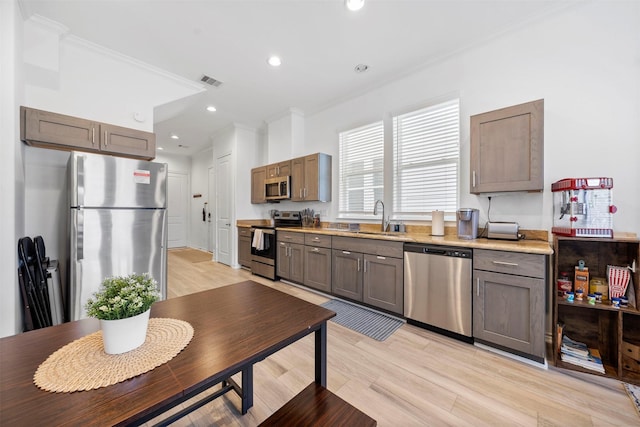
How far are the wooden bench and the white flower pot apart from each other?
57 cm

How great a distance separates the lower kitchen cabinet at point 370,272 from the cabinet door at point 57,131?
2.98 metres

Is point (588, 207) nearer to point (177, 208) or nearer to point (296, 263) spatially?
point (296, 263)

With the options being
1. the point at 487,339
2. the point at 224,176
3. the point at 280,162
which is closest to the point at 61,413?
the point at 487,339

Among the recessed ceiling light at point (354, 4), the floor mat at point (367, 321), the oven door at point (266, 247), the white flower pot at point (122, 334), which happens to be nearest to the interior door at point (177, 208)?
the oven door at point (266, 247)

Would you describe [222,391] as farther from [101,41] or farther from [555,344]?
[101,41]

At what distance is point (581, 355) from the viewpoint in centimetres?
186

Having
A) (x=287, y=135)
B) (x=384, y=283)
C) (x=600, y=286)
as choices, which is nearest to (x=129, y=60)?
(x=287, y=135)

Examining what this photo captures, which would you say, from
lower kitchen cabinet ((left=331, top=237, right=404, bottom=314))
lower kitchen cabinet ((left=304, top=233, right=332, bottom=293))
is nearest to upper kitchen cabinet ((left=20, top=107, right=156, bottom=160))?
lower kitchen cabinet ((left=304, top=233, right=332, bottom=293))

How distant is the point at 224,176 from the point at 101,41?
3211 millimetres

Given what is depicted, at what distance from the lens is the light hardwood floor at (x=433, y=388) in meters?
1.44

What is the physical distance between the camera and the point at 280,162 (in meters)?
A: 4.71

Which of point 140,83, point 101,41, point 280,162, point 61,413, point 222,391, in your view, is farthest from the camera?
point 280,162

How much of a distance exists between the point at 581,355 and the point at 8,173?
4.69 metres

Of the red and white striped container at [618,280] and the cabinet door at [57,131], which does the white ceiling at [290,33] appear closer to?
the cabinet door at [57,131]
